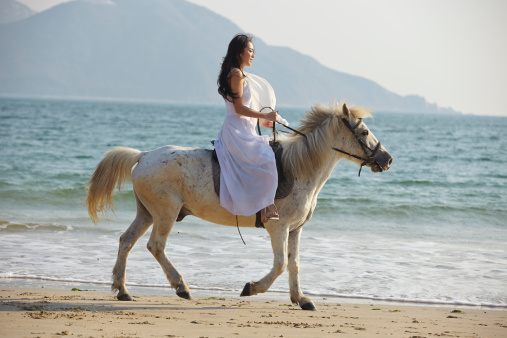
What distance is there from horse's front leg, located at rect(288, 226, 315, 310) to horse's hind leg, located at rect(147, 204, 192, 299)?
1.13m

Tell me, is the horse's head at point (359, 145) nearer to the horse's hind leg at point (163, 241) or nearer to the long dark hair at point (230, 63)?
the long dark hair at point (230, 63)

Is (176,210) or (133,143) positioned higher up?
(176,210)

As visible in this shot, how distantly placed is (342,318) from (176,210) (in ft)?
6.76

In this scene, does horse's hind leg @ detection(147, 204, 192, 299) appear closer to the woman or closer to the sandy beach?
the sandy beach

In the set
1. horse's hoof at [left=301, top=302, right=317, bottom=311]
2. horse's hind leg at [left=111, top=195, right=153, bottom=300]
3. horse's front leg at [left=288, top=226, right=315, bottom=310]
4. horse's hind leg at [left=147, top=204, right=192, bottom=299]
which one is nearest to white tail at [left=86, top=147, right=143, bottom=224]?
horse's hind leg at [left=111, top=195, right=153, bottom=300]

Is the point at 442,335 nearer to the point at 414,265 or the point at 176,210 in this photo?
the point at 176,210

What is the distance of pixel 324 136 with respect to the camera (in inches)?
260

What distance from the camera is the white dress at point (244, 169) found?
636 cm

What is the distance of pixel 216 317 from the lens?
5.91m

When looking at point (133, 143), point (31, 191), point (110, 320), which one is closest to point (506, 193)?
point (31, 191)

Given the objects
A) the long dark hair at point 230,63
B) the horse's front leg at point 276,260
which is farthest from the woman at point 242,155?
the horse's front leg at point 276,260

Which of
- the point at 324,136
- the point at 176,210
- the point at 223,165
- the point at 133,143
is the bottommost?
the point at 133,143

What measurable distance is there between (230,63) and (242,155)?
0.97 m

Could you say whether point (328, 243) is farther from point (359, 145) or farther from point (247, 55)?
point (247, 55)
